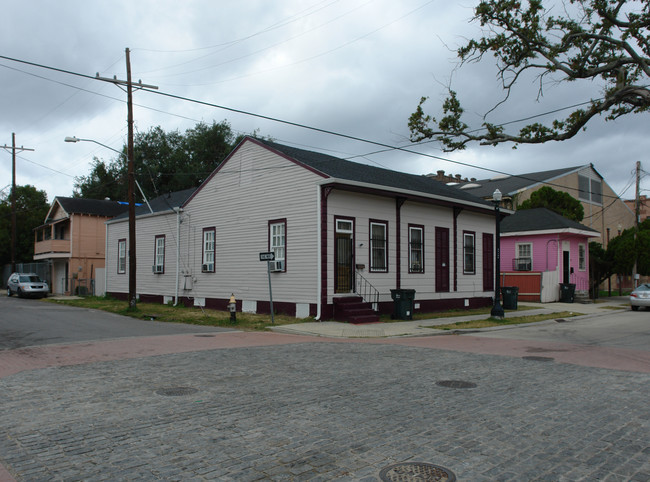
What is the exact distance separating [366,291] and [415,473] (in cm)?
1517

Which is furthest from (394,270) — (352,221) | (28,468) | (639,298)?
(28,468)

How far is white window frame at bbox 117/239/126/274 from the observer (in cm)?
3144

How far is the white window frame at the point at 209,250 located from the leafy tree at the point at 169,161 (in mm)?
24728

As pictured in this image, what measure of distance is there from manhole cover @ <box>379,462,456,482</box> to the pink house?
26.0 meters

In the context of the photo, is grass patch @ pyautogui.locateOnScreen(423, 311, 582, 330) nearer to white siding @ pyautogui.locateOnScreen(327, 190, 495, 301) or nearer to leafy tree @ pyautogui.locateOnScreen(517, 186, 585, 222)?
white siding @ pyautogui.locateOnScreen(327, 190, 495, 301)

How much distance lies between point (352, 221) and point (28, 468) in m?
15.4

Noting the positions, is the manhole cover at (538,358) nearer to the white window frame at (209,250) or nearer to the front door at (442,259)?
the front door at (442,259)

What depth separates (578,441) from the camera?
5402 mm

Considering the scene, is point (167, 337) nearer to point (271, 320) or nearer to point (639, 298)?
point (271, 320)

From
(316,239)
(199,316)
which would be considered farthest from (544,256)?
(199,316)

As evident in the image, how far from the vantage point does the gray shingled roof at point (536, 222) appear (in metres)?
30.1

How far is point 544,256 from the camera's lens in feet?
99.7

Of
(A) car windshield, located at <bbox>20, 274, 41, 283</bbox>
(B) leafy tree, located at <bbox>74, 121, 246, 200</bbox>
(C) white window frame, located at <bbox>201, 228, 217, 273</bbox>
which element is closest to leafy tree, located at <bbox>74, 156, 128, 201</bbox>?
(B) leafy tree, located at <bbox>74, 121, 246, 200</bbox>

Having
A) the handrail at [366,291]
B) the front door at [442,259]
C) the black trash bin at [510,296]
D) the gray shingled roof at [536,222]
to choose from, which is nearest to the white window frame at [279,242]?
the handrail at [366,291]
